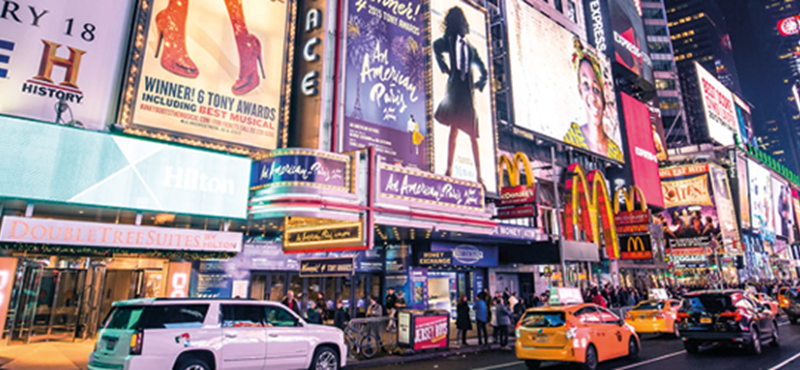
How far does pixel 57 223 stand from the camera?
11.8 meters

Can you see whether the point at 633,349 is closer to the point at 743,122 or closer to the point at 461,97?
the point at 461,97

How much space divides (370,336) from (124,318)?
7.77 metres

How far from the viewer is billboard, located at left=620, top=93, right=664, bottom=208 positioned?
4784cm

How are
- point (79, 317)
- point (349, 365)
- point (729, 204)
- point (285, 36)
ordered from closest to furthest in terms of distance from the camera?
point (349, 365), point (79, 317), point (285, 36), point (729, 204)

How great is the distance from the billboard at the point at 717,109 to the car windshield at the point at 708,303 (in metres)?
76.4

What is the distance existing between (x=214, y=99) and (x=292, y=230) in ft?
18.9

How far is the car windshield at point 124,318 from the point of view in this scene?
26.7 feet

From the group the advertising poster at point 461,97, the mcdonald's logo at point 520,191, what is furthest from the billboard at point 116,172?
the mcdonald's logo at point 520,191

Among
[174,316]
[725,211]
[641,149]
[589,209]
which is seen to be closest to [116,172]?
[174,316]

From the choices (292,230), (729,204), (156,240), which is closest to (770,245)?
(729,204)

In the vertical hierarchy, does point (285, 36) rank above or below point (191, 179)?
above

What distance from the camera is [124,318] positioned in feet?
27.3

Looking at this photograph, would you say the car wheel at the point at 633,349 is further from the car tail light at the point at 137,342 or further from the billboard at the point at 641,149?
the billboard at the point at 641,149

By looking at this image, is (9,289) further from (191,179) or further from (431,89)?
(431,89)
